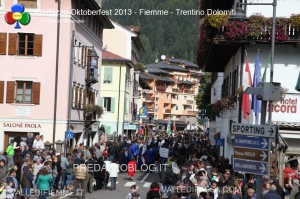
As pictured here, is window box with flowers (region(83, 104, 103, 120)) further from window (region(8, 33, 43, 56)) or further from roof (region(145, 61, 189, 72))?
roof (region(145, 61, 189, 72))

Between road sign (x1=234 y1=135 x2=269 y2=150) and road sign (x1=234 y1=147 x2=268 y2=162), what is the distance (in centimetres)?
7

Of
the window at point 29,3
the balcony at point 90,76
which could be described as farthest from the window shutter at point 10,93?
the balcony at point 90,76

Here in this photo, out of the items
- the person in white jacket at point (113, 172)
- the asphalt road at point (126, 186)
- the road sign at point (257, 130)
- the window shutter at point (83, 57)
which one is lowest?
the asphalt road at point (126, 186)

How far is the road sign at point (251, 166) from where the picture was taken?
11.9m

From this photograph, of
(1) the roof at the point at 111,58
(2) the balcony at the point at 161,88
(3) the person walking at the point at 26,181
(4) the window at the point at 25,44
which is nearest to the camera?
(3) the person walking at the point at 26,181

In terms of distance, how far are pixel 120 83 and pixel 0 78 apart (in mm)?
34994

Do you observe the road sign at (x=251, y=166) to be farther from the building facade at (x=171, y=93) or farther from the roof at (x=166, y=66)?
the roof at (x=166, y=66)

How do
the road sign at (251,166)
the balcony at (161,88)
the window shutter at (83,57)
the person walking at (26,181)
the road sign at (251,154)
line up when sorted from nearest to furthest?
the road sign at (251,166) < the road sign at (251,154) < the person walking at (26,181) < the window shutter at (83,57) < the balcony at (161,88)

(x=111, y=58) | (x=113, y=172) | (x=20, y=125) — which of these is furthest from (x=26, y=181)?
(x=111, y=58)

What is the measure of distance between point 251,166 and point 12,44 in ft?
99.5

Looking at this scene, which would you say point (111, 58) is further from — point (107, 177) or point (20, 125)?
point (107, 177)

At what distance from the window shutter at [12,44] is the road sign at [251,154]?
97.6 feet

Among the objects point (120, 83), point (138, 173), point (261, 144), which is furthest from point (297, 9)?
point (120, 83)

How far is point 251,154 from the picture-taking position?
1218 cm
